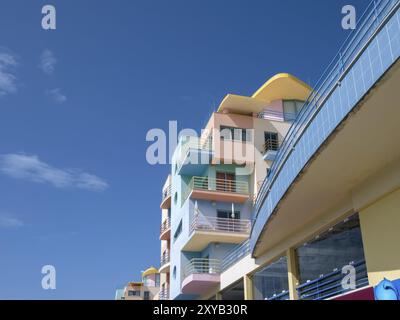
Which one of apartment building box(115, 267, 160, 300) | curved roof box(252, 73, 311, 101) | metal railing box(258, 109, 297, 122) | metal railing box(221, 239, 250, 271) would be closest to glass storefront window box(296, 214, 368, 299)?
metal railing box(221, 239, 250, 271)

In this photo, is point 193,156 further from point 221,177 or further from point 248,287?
point 248,287

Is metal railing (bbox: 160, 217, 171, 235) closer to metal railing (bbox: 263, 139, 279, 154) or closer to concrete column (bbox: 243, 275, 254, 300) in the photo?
metal railing (bbox: 263, 139, 279, 154)

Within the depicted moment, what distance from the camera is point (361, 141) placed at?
12.2 meters

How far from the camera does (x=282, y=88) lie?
36.1 metres

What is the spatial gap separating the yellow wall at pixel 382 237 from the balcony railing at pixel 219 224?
16.2 metres

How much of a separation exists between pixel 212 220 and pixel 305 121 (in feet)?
54.2

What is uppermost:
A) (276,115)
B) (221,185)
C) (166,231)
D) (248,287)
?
(276,115)

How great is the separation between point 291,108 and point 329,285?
21.9m

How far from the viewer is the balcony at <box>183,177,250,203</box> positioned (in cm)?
3059

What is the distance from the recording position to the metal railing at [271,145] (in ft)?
109

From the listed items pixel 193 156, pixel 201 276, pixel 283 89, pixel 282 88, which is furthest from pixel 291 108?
pixel 201 276
